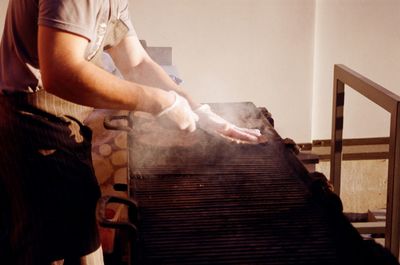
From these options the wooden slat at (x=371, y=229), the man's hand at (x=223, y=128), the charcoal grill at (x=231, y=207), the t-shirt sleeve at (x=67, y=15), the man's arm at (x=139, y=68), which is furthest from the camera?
the wooden slat at (x=371, y=229)

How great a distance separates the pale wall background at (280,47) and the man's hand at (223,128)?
8.00 feet

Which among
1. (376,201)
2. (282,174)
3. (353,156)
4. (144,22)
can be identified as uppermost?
(144,22)

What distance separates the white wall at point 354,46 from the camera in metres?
4.66

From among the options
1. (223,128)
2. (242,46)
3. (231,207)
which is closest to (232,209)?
(231,207)

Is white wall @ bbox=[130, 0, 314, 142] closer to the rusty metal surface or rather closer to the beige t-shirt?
the rusty metal surface

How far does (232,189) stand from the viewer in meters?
1.84

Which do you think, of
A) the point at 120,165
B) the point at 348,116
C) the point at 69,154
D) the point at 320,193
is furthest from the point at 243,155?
the point at 348,116

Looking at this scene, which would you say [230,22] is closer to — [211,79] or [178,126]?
[211,79]

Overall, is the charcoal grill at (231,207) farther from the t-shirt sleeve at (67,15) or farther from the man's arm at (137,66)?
the t-shirt sleeve at (67,15)

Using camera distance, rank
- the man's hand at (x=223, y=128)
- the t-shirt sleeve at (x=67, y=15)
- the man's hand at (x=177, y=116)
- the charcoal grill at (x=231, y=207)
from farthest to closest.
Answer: the man's hand at (x=223, y=128) < the man's hand at (x=177, y=116) < the t-shirt sleeve at (x=67, y=15) < the charcoal grill at (x=231, y=207)

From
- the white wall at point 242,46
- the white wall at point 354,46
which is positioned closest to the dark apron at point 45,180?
the white wall at point 242,46

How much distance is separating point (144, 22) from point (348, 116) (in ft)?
6.53

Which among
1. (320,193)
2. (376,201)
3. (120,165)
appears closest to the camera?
(320,193)

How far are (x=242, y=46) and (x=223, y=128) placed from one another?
2582 millimetres
